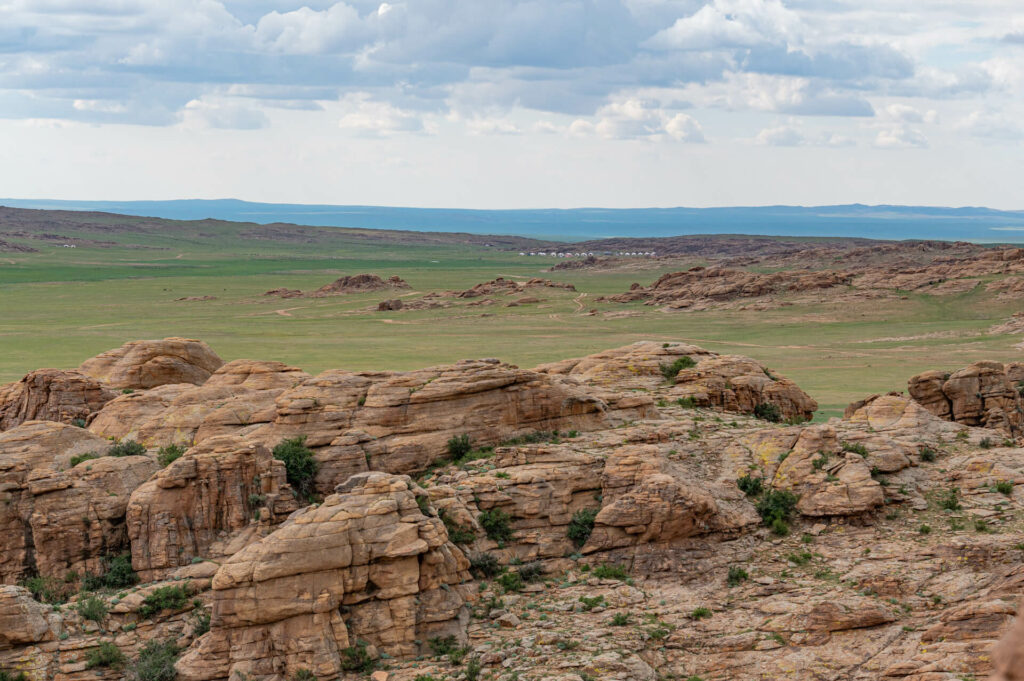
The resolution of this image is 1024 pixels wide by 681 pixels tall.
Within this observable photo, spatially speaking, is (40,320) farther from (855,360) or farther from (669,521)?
(669,521)

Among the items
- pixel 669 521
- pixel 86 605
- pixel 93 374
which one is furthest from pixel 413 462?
pixel 93 374

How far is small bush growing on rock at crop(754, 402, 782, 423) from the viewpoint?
4279 centimetres

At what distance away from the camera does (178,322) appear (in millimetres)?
126188

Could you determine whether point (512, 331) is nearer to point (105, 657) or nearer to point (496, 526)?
point (496, 526)

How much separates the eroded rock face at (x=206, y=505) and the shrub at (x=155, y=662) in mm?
4117

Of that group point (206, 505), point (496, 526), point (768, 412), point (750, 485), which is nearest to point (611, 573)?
point (496, 526)

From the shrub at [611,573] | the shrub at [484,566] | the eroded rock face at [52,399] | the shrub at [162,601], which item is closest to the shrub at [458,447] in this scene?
the shrub at [484,566]

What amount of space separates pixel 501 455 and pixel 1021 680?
28088 millimetres

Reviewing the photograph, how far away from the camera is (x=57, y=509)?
31750 millimetres

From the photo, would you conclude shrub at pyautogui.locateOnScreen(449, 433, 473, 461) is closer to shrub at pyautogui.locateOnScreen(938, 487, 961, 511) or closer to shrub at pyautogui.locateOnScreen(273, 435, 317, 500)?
shrub at pyautogui.locateOnScreen(273, 435, 317, 500)

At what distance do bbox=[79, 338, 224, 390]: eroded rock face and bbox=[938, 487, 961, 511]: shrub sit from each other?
106 ft

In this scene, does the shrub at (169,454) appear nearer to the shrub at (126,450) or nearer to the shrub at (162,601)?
the shrub at (126,450)

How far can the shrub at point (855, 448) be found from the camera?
35344 mm

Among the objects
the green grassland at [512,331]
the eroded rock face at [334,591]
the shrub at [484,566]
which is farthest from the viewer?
the green grassland at [512,331]
